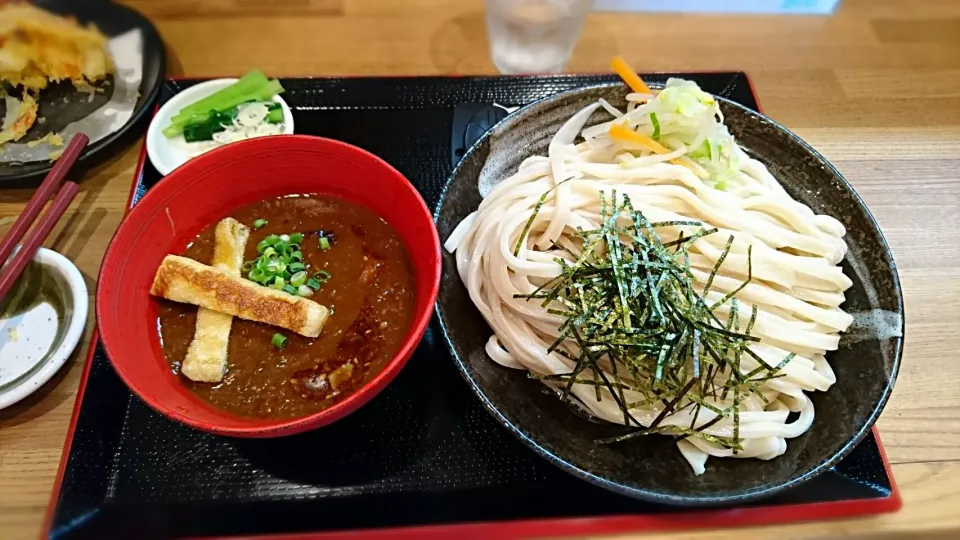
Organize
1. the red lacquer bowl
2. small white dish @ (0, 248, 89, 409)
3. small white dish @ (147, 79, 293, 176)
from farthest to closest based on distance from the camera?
small white dish @ (147, 79, 293, 176), small white dish @ (0, 248, 89, 409), the red lacquer bowl

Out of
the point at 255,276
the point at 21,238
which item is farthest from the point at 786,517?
the point at 21,238

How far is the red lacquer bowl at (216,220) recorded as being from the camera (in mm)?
1229

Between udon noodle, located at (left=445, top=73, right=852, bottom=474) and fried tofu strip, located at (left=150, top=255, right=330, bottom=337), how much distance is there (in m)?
0.38

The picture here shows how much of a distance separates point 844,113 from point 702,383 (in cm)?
139

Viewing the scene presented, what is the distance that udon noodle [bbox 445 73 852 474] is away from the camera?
54.6 inches

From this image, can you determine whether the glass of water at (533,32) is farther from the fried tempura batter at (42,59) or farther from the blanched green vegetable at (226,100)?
the fried tempura batter at (42,59)

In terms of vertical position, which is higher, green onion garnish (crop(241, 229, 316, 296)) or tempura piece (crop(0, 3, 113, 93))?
tempura piece (crop(0, 3, 113, 93))

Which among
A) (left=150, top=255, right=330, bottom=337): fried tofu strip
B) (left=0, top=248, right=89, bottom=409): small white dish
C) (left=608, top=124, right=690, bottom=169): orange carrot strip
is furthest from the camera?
(left=608, top=124, right=690, bottom=169): orange carrot strip

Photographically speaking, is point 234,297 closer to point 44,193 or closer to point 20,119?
point 44,193

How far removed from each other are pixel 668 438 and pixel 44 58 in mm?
2220

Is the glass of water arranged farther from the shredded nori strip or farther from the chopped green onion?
the chopped green onion

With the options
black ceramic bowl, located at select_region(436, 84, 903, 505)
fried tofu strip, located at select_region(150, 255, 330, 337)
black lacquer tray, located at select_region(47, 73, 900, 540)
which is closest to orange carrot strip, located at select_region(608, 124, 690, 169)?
black ceramic bowl, located at select_region(436, 84, 903, 505)

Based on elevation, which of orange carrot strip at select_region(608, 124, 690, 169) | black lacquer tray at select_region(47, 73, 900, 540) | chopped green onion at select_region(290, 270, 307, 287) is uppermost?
orange carrot strip at select_region(608, 124, 690, 169)

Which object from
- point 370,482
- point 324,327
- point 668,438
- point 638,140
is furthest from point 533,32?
point 370,482
